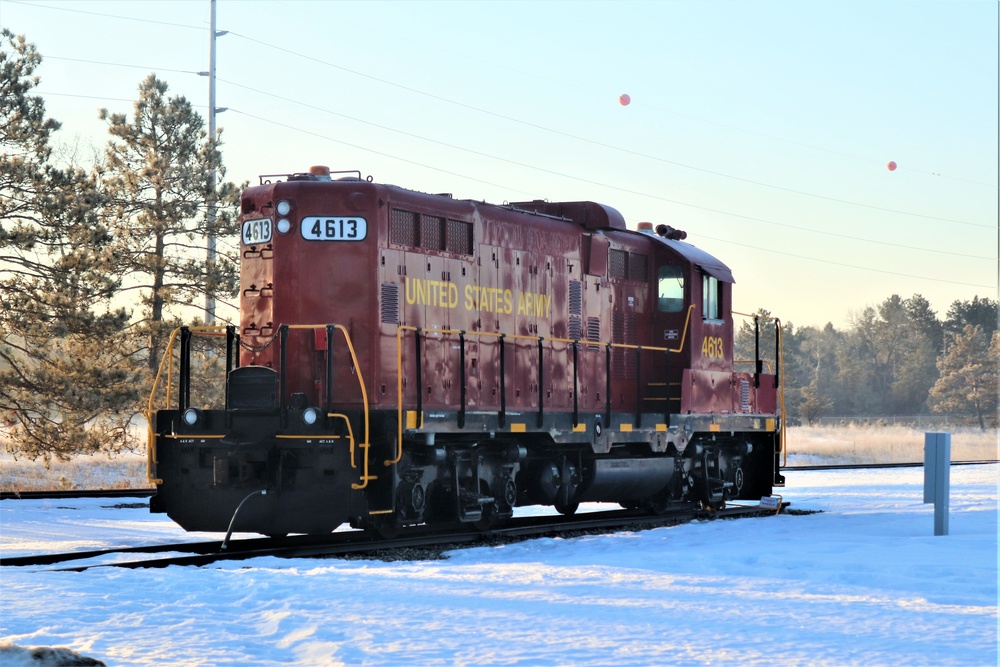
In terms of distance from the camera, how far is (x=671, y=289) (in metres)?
18.6

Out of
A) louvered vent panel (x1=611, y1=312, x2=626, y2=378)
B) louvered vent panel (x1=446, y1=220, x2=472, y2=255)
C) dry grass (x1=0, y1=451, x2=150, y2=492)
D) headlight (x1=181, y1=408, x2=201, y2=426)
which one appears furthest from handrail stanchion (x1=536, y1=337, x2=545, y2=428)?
dry grass (x1=0, y1=451, x2=150, y2=492)

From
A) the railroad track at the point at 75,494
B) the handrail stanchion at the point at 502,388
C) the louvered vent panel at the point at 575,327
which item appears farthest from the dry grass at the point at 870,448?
the handrail stanchion at the point at 502,388

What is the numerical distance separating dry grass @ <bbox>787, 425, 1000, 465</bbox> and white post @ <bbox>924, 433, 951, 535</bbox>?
26.3m

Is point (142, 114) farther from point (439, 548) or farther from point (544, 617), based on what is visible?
point (544, 617)

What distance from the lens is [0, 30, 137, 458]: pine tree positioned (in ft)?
78.8

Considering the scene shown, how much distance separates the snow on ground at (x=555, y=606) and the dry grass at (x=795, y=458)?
1681cm

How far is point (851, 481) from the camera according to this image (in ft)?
86.5

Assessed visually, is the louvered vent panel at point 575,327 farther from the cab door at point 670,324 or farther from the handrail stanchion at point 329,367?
the handrail stanchion at point 329,367

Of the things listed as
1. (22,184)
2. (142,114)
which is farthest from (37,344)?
(142,114)

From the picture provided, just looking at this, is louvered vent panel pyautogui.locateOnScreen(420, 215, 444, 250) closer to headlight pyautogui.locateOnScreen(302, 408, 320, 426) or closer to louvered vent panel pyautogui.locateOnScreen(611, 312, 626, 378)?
headlight pyautogui.locateOnScreen(302, 408, 320, 426)

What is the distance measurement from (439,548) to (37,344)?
14.6m

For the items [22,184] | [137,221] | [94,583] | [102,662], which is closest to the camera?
[102,662]

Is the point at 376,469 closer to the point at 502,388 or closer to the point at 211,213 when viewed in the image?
the point at 502,388

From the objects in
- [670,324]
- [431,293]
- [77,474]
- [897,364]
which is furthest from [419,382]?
[897,364]
